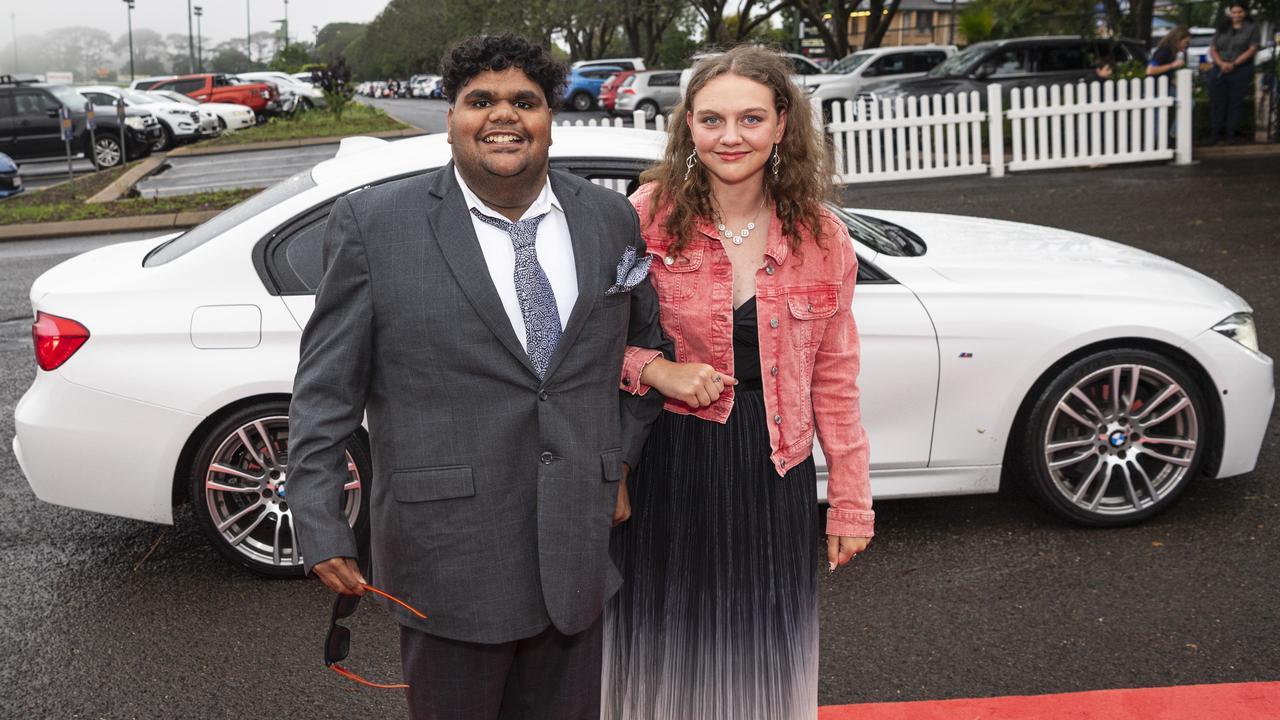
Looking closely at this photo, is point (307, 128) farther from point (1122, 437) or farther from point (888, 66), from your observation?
point (1122, 437)

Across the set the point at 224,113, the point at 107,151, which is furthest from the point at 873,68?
the point at 224,113

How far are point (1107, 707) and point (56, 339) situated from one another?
358 centimetres

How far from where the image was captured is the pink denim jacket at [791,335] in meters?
2.43

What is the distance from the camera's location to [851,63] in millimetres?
24609

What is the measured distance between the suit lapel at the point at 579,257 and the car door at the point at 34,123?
24.0m

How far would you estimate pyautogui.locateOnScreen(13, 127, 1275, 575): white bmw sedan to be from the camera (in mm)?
4086

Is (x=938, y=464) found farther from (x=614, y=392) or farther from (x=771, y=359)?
(x=614, y=392)

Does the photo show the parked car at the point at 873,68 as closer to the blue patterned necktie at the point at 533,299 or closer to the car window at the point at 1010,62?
the car window at the point at 1010,62

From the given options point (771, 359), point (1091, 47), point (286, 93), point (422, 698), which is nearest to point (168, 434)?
point (422, 698)

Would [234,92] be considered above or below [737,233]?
above

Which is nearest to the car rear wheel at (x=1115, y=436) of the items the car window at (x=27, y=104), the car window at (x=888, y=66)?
the car window at (x=888, y=66)

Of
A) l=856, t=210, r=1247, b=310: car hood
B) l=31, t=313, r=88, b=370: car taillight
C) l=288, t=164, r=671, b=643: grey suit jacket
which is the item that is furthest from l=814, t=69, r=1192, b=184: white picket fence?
l=288, t=164, r=671, b=643: grey suit jacket

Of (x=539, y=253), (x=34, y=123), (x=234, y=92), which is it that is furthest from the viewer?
(x=234, y=92)

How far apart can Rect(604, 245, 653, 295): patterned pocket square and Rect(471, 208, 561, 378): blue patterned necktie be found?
0.11 m
